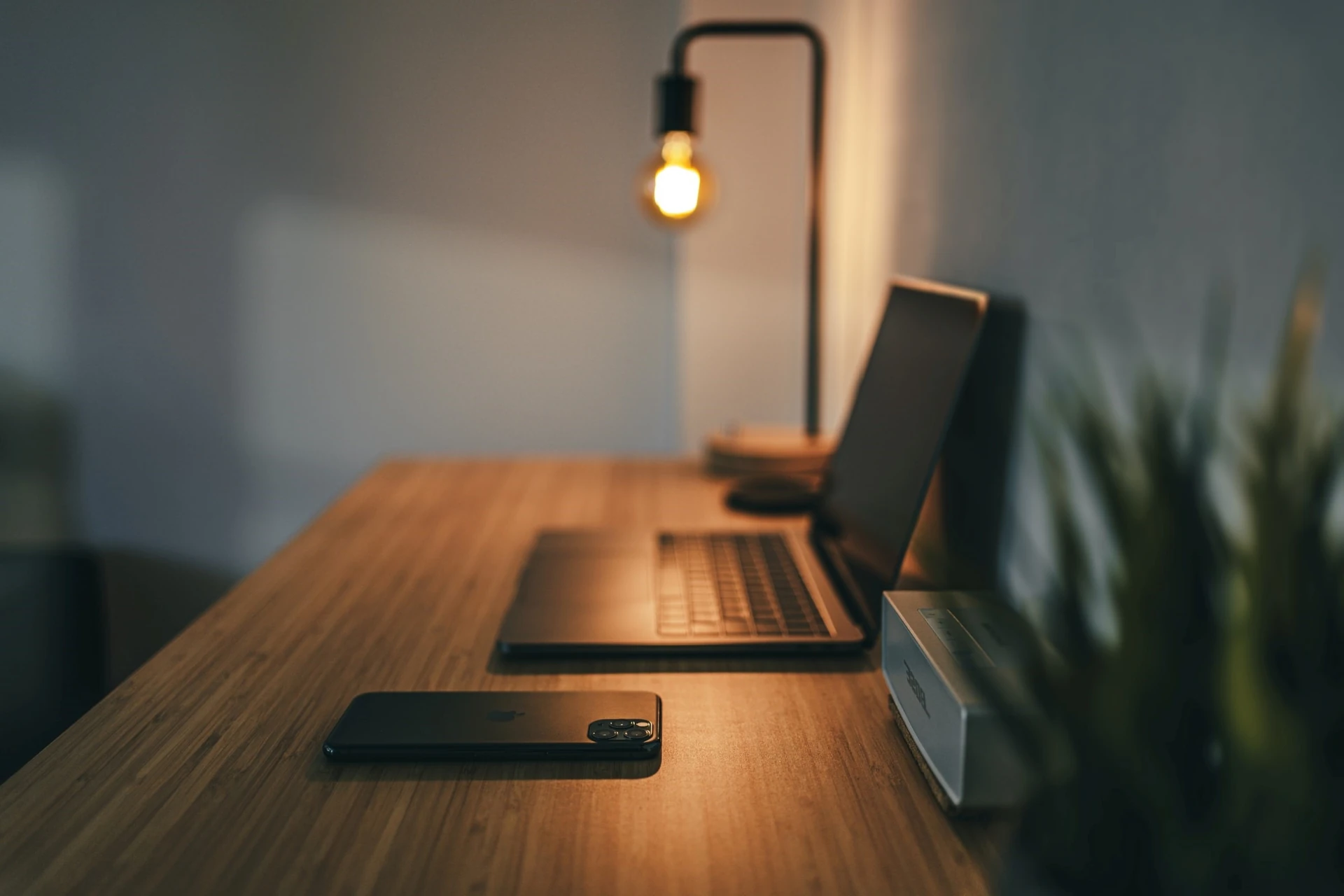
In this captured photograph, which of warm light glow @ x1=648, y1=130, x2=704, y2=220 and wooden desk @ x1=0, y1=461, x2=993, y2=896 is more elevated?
warm light glow @ x1=648, y1=130, x2=704, y2=220

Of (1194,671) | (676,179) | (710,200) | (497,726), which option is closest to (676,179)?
(676,179)

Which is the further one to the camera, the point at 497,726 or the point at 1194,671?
the point at 497,726

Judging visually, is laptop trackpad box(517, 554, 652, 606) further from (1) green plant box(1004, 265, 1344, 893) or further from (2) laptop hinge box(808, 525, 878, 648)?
(1) green plant box(1004, 265, 1344, 893)

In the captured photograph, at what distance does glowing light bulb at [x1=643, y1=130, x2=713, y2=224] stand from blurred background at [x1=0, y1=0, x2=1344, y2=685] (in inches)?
17.5

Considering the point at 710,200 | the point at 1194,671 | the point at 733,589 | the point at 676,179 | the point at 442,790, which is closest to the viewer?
the point at 1194,671

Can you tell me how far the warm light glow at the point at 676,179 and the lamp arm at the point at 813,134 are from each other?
9 cm

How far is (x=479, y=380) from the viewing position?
2.37 metres

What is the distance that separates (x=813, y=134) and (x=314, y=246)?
1.14 m

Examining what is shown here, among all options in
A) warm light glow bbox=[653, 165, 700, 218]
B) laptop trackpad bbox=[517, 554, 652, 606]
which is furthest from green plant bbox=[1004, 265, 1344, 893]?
warm light glow bbox=[653, 165, 700, 218]

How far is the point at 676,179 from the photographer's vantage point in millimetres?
1493

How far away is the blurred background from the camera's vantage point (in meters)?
2.20

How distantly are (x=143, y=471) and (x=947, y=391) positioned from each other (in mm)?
1915

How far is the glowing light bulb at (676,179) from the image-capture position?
1.49 metres

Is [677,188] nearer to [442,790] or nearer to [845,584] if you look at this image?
[845,584]
